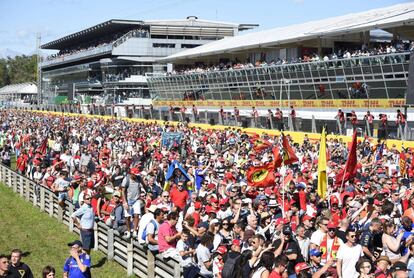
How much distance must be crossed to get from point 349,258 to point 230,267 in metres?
1.57

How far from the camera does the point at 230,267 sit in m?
8.60

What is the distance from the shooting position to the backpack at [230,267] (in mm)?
8562

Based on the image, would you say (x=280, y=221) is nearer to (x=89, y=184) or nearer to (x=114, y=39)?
(x=89, y=184)

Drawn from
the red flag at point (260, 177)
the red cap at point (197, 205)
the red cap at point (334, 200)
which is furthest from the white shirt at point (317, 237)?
the red flag at point (260, 177)

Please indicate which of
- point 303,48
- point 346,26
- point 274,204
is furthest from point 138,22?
point 274,204

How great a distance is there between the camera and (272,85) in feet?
164

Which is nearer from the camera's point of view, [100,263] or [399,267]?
[399,267]

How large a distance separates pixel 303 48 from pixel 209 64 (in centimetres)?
2069

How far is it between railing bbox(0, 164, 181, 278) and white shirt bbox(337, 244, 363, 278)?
2.65m

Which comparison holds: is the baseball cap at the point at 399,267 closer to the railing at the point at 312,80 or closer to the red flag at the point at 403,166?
the red flag at the point at 403,166

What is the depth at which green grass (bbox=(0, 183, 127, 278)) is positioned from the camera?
14219mm

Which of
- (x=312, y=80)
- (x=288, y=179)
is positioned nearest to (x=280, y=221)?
(x=288, y=179)

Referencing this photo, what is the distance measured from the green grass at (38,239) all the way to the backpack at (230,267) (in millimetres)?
5076

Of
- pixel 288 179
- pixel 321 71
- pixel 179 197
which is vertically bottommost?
pixel 179 197
